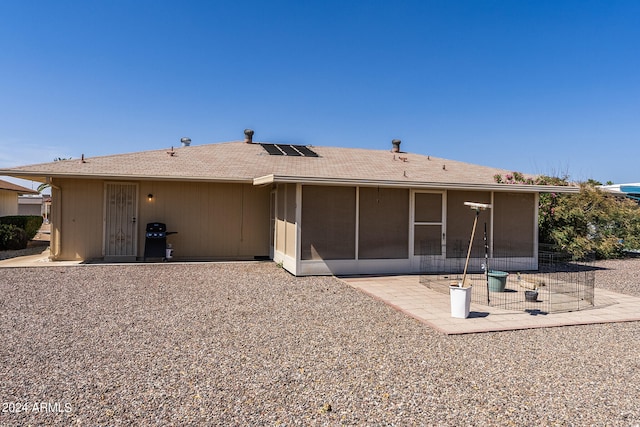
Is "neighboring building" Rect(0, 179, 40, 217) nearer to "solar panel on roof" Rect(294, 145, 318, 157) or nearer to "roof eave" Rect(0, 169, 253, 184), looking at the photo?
"roof eave" Rect(0, 169, 253, 184)

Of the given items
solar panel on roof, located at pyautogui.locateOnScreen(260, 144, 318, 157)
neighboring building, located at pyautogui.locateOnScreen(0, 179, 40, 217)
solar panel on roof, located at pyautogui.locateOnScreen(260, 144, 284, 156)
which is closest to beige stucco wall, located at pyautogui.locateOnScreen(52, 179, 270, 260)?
solar panel on roof, located at pyautogui.locateOnScreen(260, 144, 284, 156)

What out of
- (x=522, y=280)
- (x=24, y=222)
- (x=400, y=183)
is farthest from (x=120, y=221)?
(x=522, y=280)

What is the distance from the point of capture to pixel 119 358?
3990 millimetres

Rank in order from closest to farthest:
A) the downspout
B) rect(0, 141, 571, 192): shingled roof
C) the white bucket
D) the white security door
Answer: the white bucket → rect(0, 141, 571, 192): shingled roof → the downspout → the white security door

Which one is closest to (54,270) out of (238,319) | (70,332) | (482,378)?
(70,332)

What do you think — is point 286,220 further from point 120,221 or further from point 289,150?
point 289,150

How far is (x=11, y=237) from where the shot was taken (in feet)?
44.7

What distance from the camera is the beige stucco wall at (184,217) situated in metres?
10.8

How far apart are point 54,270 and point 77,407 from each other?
7.84 meters

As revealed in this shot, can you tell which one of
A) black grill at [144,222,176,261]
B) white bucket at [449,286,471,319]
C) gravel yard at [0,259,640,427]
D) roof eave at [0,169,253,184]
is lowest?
gravel yard at [0,259,640,427]

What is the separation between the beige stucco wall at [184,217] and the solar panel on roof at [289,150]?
3.02 metres

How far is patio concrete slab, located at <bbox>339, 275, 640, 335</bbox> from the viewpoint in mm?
5469

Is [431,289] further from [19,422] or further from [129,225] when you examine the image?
[129,225]

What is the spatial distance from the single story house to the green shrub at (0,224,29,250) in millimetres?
4508
